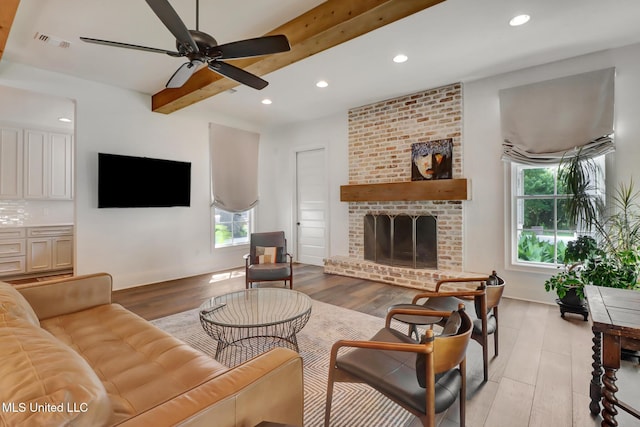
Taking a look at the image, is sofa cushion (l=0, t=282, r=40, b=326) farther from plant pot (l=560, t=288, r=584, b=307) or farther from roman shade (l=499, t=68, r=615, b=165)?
roman shade (l=499, t=68, r=615, b=165)

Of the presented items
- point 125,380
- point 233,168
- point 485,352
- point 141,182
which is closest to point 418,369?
point 485,352

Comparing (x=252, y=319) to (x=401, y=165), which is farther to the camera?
(x=401, y=165)

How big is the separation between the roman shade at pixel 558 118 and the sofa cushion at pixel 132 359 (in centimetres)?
411

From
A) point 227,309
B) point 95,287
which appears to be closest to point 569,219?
point 227,309

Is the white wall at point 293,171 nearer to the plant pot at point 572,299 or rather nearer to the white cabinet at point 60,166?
the plant pot at point 572,299

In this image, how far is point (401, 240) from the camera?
4730 millimetres

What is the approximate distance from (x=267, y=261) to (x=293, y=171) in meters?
2.49

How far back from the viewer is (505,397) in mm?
1913

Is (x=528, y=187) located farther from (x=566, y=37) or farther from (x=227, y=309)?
(x=227, y=309)

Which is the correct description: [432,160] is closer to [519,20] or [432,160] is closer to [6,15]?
[519,20]

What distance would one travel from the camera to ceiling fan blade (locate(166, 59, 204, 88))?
2309mm

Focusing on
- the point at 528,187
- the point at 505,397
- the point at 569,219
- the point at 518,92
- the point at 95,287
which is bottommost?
the point at 505,397

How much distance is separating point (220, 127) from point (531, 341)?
5.40m

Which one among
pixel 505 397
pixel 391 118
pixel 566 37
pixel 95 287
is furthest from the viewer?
pixel 391 118
